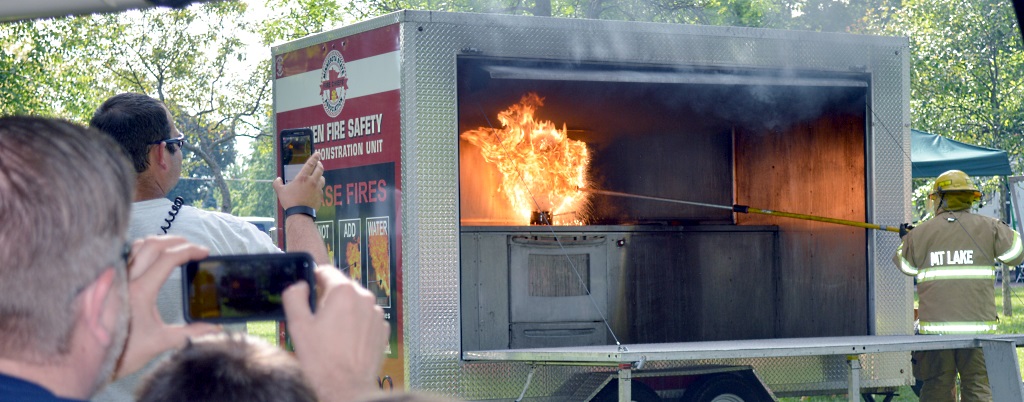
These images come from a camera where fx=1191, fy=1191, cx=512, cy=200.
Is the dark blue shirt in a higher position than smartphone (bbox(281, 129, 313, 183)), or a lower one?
lower

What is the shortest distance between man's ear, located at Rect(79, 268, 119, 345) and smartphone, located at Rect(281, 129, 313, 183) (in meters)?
2.70

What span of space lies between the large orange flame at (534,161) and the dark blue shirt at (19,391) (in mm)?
6531

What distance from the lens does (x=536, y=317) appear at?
7711 millimetres

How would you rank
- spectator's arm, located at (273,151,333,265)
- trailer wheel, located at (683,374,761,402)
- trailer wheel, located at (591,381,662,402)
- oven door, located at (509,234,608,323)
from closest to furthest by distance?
spectator's arm, located at (273,151,333,265)
trailer wheel, located at (591,381,662,402)
trailer wheel, located at (683,374,761,402)
oven door, located at (509,234,608,323)

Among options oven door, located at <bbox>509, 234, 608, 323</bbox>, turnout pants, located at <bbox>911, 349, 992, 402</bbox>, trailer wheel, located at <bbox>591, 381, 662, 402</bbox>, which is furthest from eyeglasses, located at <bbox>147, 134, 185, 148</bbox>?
turnout pants, located at <bbox>911, 349, 992, 402</bbox>

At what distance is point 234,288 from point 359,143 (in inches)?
201

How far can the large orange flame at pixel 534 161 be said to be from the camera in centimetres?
816

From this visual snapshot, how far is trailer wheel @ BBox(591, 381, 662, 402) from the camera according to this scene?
22.7 feet

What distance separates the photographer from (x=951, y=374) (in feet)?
27.2

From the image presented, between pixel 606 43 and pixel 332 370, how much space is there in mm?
5460

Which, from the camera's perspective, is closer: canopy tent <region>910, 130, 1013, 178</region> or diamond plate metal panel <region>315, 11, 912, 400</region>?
diamond plate metal panel <region>315, 11, 912, 400</region>

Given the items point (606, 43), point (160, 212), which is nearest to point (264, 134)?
point (606, 43)

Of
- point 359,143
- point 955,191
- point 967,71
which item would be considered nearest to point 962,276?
point 955,191

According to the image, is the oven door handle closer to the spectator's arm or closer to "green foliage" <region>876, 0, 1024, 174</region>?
the spectator's arm
